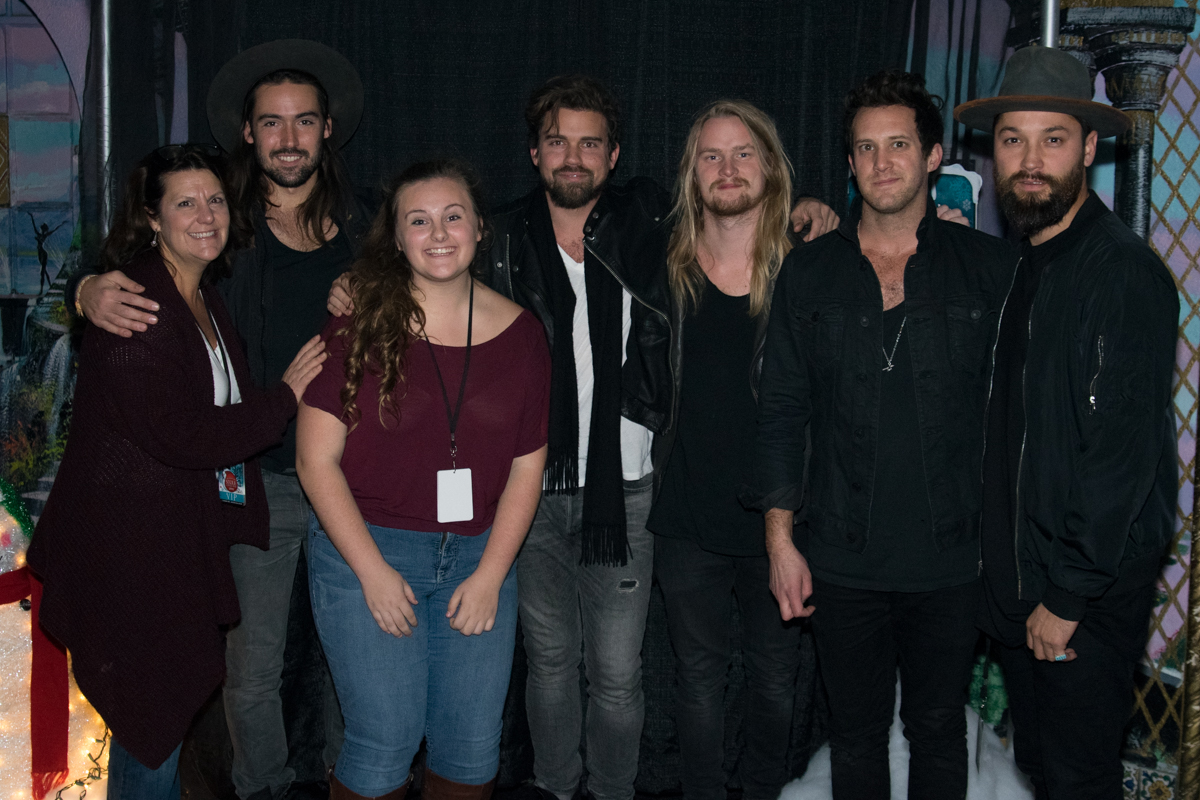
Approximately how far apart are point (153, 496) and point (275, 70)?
1.28 meters

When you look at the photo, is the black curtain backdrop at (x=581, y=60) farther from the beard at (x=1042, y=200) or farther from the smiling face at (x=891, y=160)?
the beard at (x=1042, y=200)

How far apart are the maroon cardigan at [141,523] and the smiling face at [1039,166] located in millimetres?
1696

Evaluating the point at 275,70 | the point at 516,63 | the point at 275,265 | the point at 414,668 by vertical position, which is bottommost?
the point at 414,668

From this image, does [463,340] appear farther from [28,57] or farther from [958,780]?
[28,57]

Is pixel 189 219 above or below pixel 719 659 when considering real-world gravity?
above

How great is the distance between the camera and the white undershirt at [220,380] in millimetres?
2043

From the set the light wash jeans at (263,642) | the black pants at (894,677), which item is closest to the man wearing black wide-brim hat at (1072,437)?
the black pants at (894,677)

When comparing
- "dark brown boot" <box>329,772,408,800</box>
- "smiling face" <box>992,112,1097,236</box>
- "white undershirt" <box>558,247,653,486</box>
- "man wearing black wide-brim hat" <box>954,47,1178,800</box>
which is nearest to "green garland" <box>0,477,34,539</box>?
"dark brown boot" <box>329,772,408,800</box>

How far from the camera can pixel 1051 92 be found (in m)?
1.93

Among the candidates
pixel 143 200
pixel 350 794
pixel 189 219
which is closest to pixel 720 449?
pixel 350 794

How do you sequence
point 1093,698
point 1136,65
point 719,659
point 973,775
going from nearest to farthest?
point 1093,698 < point 719,659 < point 973,775 < point 1136,65

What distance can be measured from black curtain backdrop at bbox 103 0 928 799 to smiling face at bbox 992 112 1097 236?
839 mm

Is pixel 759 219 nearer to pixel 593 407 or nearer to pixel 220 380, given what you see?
pixel 593 407

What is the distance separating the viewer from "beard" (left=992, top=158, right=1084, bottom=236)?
1873 millimetres
